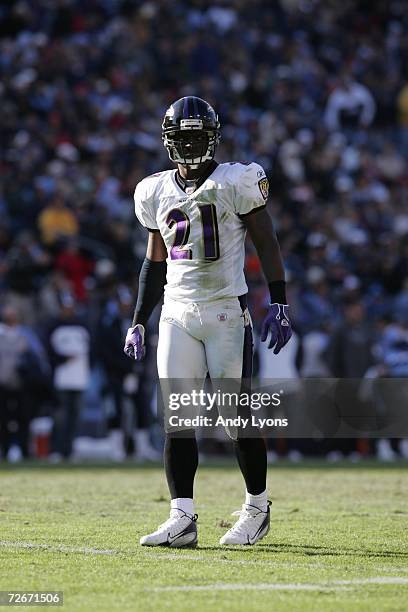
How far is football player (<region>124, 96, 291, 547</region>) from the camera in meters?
5.94

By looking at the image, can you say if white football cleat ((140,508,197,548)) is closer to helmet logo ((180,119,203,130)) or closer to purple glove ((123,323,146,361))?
purple glove ((123,323,146,361))

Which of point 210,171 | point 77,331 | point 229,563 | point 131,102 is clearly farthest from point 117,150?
point 229,563

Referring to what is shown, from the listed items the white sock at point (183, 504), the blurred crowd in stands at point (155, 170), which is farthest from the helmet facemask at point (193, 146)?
the blurred crowd in stands at point (155, 170)

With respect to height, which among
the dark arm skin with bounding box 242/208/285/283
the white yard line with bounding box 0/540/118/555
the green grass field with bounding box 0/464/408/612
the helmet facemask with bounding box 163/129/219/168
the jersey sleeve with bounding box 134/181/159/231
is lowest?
the green grass field with bounding box 0/464/408/612

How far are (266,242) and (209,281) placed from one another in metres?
0.32

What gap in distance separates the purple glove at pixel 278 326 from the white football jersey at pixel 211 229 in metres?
0.20

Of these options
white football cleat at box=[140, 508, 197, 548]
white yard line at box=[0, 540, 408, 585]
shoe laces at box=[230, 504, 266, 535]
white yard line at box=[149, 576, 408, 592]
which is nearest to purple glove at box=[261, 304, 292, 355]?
shoe laces at box=[230, 504, 266, 535]

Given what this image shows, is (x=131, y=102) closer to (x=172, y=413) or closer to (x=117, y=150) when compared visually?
(x=117, y=150)

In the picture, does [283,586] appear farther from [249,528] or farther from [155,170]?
[155,170]

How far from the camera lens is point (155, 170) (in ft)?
53.7

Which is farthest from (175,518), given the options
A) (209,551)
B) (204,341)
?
(204,341)

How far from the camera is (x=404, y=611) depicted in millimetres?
4184

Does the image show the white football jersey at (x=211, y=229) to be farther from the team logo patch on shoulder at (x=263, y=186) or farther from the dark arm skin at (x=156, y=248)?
the dark arm skin at (x=156, y=248)

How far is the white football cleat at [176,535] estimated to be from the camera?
5.78 m
